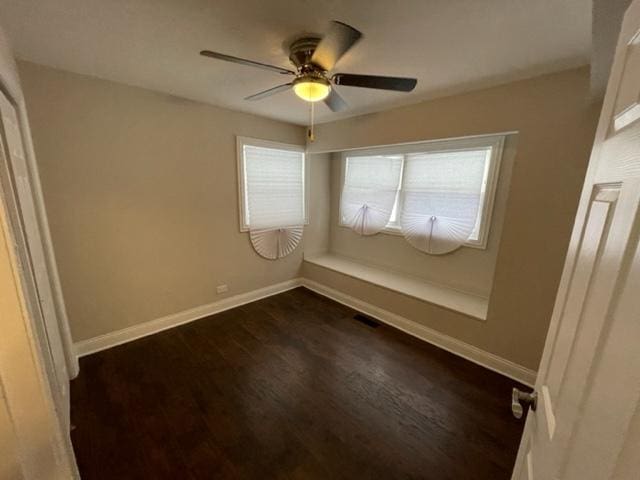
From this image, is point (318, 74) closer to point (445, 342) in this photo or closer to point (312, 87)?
point (312, 87)

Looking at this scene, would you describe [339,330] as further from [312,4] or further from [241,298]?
[312,4]

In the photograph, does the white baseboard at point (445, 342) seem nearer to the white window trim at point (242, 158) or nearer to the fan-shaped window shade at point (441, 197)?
the fan-shaped window shade at point (441, 197)

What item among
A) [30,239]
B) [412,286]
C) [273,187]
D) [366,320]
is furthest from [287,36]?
[366,320]

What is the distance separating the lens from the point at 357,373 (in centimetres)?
207

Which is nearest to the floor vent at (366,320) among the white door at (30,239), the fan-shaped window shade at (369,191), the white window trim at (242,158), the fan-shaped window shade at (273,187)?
the fan-shaped window shade at (369,191)

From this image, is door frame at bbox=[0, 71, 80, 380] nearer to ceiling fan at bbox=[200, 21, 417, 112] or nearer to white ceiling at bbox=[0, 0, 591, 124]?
white ceiling at bbox=[0, 0, 591, 124]

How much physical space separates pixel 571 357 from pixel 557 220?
1674 mm

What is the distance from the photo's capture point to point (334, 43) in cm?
120

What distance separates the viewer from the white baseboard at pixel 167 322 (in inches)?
88.6

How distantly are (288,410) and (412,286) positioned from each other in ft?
6.02

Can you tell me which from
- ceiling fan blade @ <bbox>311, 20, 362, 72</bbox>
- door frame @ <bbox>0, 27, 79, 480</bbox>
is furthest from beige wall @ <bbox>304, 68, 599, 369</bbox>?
door frame @ <bbox>0, 27, 79, 480</bbox>

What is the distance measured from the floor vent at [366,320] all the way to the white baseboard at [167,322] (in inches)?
46.7

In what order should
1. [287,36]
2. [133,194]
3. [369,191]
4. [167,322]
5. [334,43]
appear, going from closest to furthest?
[334,43] → [287,36] → [133,194] → [167,322] → [369,191]

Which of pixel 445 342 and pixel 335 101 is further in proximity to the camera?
pixel 445 342
